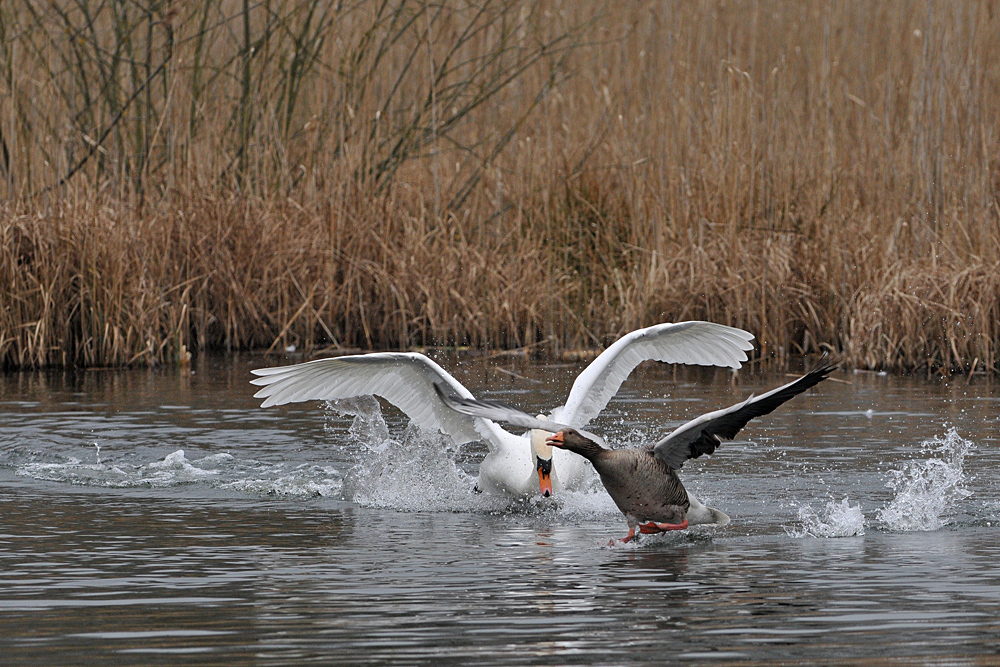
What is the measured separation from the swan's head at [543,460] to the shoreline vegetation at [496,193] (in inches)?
189

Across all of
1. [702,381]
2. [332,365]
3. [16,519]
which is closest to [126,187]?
[702,381]

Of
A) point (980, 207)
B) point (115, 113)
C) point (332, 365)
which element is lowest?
point (332, 365)

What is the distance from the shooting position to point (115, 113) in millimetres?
15008

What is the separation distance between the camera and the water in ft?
16.0

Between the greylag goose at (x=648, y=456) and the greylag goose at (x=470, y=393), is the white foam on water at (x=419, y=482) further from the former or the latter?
the greylag goose at (x=648, y=456)

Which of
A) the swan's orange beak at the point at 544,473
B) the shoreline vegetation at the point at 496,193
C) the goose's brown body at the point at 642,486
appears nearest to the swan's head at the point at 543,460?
the swan's orange beak at the point at 544,473

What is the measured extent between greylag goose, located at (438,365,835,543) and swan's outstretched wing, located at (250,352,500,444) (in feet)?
4.59

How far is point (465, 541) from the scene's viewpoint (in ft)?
22.7

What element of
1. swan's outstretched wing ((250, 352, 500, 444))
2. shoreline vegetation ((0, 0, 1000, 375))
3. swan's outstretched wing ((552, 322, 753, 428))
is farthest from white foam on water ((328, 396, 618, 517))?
shoreline vegetation ((0, 0, 1000, 375))

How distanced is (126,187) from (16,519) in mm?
8159

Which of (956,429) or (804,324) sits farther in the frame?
(804,324)

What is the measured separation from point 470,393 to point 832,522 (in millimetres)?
1985

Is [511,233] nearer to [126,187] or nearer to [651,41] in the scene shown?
[651,41]

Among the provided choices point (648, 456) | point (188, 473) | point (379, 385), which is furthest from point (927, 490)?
point (188, 473)
